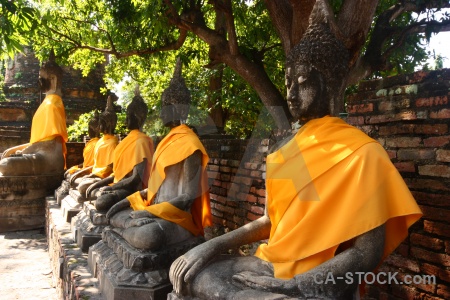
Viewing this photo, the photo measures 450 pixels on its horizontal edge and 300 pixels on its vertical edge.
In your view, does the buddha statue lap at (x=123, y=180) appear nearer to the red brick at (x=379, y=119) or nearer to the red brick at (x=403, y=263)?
the red brick at (x=379, y=119)

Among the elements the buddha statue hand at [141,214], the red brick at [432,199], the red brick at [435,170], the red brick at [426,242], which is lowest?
the red brick at [426,242]

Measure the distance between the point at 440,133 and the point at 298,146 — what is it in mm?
1161

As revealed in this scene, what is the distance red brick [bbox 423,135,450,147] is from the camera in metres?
2.69

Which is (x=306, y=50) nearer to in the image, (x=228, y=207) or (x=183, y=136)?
(x=183, y=136)

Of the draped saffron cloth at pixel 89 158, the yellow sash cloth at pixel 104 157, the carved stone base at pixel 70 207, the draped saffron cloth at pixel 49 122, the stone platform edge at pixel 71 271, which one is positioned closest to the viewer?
the stone platform edge at pixel 71 271

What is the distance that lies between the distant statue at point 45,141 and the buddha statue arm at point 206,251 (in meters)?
6.01

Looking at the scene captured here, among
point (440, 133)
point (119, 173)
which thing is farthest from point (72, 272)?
point (440, 133)

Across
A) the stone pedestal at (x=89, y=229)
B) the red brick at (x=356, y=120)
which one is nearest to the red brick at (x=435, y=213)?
the red brick at (x=356, y=120)

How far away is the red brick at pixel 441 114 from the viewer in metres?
2.69

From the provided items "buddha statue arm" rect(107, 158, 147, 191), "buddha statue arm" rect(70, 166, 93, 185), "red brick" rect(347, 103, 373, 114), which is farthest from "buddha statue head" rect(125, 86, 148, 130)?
"red brick" rect(347, 103, 373, 114)

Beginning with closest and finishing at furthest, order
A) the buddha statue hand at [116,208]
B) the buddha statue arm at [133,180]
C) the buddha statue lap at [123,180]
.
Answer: the buddha statue hand at [116,208] < the buddha statue lap at [123,180] < the buddha statue arm at [133,180]

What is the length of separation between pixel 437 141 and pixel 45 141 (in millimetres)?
6746

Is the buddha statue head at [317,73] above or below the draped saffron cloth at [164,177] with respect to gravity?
above

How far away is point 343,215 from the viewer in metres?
1.86
